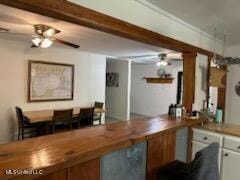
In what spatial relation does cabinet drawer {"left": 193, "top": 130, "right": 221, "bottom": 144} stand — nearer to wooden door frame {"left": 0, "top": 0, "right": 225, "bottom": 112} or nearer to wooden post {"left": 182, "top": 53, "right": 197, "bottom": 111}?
wooden post {"left": 182, "top": 53, "right": 197, "bottom": 111}

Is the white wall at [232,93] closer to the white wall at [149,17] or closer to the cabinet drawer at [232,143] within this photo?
the white wall at [149,17]

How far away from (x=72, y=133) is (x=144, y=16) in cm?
144

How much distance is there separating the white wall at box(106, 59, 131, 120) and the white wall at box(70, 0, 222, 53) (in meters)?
4.06

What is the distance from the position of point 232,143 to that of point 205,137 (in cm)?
34

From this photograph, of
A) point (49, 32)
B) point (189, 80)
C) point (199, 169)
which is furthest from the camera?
point (189, 80)

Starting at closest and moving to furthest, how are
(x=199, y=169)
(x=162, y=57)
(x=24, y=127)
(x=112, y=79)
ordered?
(x=199, y=169)
(x=24, y=127)
(x=162, y=57)
(x=112, y=79)

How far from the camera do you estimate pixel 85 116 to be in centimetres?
454

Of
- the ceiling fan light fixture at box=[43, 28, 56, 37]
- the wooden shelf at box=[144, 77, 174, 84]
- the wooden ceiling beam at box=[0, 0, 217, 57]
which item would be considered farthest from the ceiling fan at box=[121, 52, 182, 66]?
the ceiling fan light fixture at box=[43, 28, 56, 37]

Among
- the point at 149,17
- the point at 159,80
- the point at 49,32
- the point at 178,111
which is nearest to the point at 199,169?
the point at 178,111

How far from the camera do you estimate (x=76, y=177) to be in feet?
4.63

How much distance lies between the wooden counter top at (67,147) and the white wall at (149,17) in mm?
1079

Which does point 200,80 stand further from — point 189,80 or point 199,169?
point 199,169

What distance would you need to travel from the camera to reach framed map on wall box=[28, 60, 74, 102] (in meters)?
4.76

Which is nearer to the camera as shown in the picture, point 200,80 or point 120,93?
point 200,80
